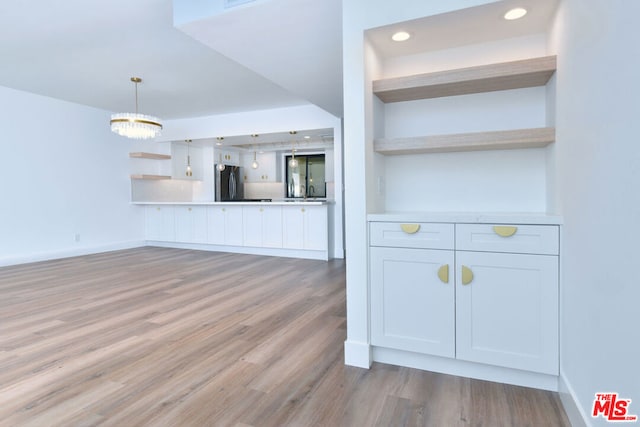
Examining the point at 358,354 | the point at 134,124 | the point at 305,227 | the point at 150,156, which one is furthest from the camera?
the point at 150,156

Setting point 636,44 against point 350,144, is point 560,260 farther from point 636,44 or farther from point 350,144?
point 350,144

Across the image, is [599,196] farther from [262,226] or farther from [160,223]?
[160,223]

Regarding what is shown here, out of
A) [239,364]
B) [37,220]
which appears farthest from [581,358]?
[37,220]

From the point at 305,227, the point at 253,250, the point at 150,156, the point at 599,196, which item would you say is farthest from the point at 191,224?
the point at 599,196

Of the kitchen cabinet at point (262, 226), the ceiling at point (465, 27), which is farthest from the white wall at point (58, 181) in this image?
the ceiling at point (465, 27)

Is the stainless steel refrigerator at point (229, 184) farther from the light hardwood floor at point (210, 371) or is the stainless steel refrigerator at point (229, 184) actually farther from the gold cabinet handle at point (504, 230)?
the gold cabinet handle at point (504, 230)

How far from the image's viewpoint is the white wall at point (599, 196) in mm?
1027

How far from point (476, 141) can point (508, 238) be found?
0.56 meters

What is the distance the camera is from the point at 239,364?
2.08m

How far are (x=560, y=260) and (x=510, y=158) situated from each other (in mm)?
763

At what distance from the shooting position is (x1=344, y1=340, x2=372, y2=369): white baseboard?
6.72 feet

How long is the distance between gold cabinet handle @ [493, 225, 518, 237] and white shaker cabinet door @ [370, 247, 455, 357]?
26cm

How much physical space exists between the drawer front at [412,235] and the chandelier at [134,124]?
365 centimetres

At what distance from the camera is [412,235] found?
6.55 ft
